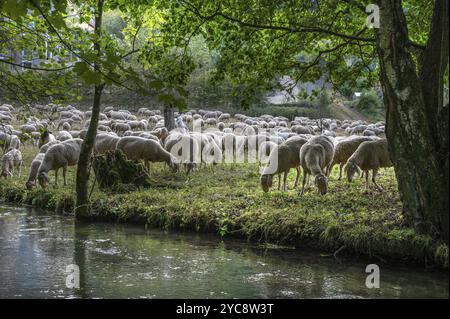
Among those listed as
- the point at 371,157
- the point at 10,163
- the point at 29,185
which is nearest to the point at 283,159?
the point at 371,157

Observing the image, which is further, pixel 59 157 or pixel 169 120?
pixel 169 120

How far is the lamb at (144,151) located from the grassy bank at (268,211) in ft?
5.91

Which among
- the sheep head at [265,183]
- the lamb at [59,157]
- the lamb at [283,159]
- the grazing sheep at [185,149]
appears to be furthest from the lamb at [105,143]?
the sheep head at [265,183]

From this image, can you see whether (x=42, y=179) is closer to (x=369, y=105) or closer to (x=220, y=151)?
(x=220, y=151)

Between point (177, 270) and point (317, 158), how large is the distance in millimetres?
6668

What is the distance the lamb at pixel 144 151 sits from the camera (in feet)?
65.8

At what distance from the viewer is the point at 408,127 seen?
872 cm

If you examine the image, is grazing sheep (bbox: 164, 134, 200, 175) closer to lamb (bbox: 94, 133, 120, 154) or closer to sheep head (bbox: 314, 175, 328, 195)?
lamb (bbox: 94, 133, 120, 154)

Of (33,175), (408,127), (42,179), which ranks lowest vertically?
(42,179)

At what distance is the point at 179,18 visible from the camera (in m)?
11.6

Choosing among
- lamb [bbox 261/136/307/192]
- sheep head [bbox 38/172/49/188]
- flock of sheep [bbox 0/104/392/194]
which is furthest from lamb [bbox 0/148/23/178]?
lamb [bbox 261/136/307/192]

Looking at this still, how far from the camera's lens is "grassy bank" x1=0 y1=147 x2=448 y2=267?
10039 mm

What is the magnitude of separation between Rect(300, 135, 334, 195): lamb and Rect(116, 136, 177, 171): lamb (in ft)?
20.3
